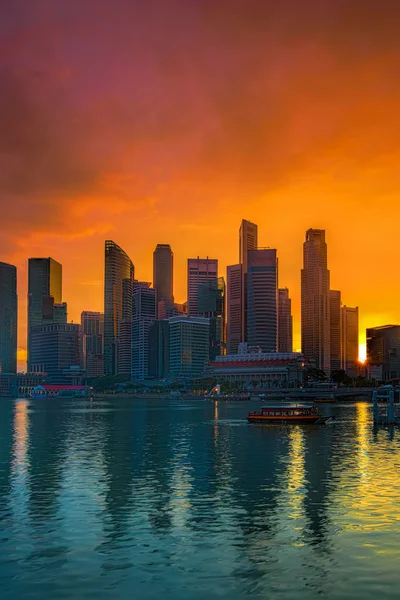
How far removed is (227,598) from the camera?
1350 inches

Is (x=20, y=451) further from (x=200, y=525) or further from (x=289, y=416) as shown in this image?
(x=289, y=416)

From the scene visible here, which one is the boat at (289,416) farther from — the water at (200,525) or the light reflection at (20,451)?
the water at (200,525)

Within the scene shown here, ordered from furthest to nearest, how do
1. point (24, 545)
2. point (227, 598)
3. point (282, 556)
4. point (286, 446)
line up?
point (286, 446) < point (24, 545) < point (282, 556) < point (227, 598)

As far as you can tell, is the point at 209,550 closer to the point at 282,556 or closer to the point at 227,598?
the point at 282,556

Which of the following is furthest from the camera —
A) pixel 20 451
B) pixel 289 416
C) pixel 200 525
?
pixel 289 416

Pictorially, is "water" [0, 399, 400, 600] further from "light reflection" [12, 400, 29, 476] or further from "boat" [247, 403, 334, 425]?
"boat" [247, 403, 334, 425]

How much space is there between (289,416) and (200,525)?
115204 mm

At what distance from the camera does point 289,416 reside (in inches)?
6398

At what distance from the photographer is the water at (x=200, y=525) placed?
36.7 m

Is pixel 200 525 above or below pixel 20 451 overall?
above

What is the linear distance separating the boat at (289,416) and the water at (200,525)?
6299 cm

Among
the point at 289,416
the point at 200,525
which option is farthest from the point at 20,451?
the point at 289,416

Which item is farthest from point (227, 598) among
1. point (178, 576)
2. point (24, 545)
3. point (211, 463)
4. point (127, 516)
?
point (211, 463)

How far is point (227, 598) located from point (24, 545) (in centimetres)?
1620
